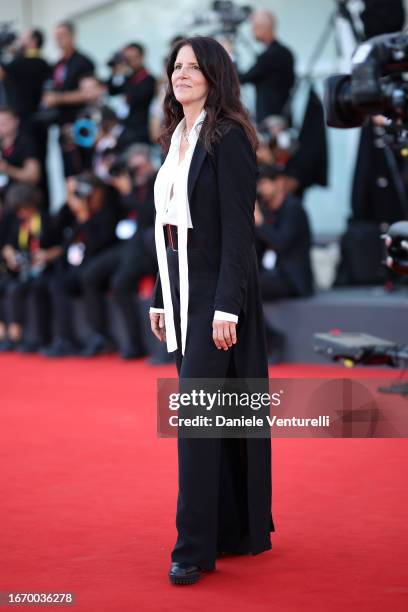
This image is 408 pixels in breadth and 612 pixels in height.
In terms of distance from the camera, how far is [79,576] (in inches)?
127

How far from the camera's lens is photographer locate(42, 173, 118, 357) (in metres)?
8.62

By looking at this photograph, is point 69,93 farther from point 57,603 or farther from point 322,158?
point 57,603

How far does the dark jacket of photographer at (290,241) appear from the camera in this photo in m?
7.69

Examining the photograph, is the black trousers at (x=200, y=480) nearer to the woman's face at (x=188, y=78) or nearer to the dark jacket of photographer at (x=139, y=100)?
the woman's face at (x=188, y=78)

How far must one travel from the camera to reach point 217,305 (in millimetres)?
3168

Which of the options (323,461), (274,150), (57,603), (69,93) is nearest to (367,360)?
(323,461)

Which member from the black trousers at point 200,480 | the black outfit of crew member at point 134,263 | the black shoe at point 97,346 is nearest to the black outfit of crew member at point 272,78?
the black outfit of crew member at point 134,263

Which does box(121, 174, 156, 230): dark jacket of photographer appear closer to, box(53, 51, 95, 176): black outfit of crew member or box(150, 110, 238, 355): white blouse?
box(53, 51, 95, 176): black outfit of crew member

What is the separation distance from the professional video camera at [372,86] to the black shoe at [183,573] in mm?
1297

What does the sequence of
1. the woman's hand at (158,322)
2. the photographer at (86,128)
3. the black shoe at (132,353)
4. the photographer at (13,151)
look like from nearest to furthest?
the woman's hand at (158,322) → the black shoe at (132,353) → the photographer at (86,128) → the photographer at (13,151)

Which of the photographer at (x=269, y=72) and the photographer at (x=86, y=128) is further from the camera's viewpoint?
the photographer at (x=86, y=128)

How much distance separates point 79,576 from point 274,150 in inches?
229

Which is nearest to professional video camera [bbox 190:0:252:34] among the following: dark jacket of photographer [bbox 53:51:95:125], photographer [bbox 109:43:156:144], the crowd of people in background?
the crowd of people in background

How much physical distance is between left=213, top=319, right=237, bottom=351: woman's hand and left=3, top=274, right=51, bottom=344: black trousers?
6.01m
